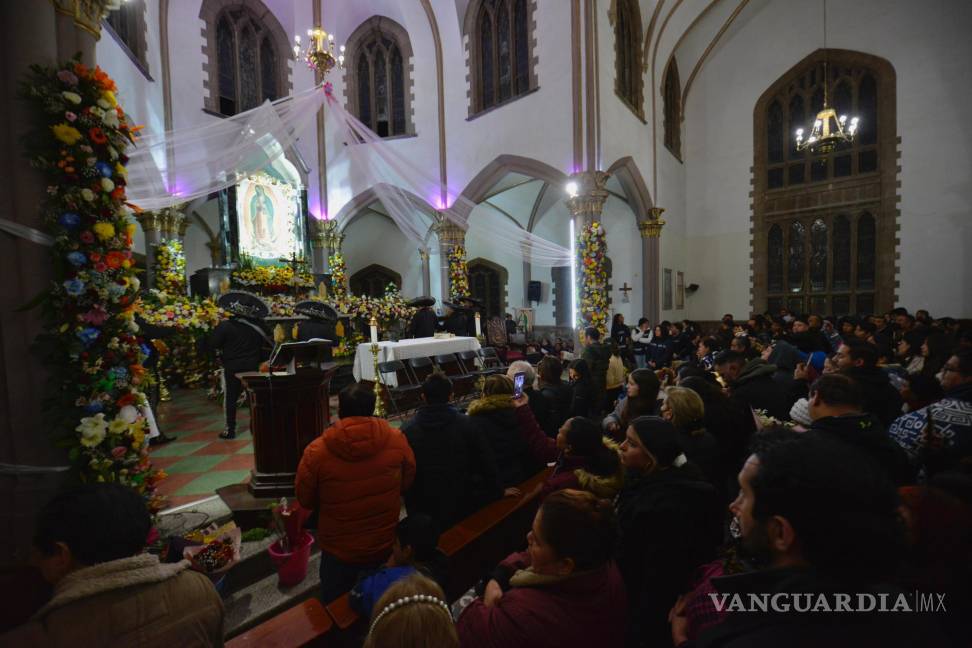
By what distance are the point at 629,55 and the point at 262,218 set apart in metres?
9.96

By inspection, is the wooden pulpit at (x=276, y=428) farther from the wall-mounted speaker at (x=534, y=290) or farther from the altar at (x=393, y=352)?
the wall-mounted speaker at (x=534, y=290)

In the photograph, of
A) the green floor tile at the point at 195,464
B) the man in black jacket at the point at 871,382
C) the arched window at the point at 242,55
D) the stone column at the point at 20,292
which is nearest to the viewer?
Result: the stone column at the point at 20,292

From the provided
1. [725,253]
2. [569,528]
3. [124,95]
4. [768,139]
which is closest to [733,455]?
[569,528]

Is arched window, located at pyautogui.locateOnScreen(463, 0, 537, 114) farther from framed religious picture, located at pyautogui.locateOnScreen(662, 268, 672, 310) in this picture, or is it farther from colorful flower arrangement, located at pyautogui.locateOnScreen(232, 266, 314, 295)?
framed religious picture, located at pyautogui.locateOnScreen(662, 268, 672, 310)

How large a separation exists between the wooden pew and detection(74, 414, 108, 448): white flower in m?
1.52

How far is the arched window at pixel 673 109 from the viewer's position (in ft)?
45.0

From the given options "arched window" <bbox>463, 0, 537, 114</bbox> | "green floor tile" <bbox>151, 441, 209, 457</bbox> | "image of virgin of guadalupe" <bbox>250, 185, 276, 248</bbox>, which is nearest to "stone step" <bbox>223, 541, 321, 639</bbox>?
"green floor tile" <bbox>151, 441, 209, 457</bbox>

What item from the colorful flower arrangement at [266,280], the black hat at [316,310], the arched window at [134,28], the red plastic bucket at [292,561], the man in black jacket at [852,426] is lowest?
the red plastic bucket at [292,561]

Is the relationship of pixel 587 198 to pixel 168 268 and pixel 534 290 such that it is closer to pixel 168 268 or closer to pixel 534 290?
pixel 534 290

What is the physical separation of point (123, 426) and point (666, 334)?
7.81 m

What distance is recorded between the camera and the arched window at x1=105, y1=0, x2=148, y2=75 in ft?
28.5

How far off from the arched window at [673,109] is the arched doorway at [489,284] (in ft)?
21.8

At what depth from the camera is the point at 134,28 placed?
9.13m

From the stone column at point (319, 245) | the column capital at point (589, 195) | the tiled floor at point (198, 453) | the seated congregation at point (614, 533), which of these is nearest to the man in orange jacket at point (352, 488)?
the seated congregation at point (614, 533)
